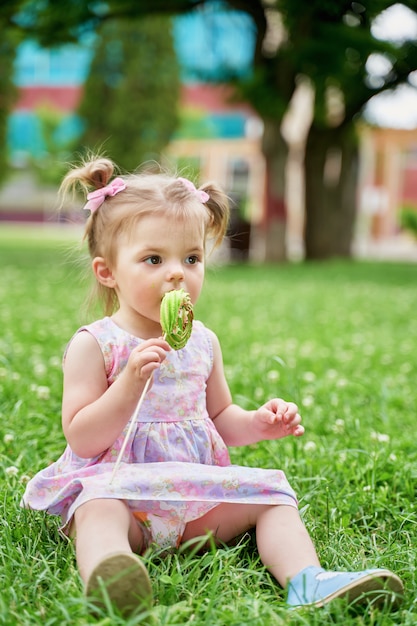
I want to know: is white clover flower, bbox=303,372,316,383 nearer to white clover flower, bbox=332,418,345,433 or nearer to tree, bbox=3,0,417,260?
white clover flower, bbox=332,418,345,433

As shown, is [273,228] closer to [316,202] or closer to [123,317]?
[316,202]

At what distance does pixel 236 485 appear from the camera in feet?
7.11

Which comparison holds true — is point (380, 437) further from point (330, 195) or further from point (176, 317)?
point (330, 195)

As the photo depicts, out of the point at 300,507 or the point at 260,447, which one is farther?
the point at 260,447

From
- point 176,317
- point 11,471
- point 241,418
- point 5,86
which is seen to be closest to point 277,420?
point 241,418

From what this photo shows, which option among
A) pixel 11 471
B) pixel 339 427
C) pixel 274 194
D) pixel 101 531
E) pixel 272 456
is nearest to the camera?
pixel 101 531

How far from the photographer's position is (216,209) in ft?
8.49

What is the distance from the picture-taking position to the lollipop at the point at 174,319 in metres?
2.12

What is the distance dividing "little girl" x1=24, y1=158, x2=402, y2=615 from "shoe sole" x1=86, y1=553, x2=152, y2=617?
0.29ft

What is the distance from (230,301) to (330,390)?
4.50 m

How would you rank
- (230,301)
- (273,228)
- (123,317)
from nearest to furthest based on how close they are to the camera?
(123,317), (230,301), (273,228)

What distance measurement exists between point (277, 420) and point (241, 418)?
0.19 meters

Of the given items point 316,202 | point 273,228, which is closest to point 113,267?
point 273,228

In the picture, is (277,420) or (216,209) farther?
(216,209)
